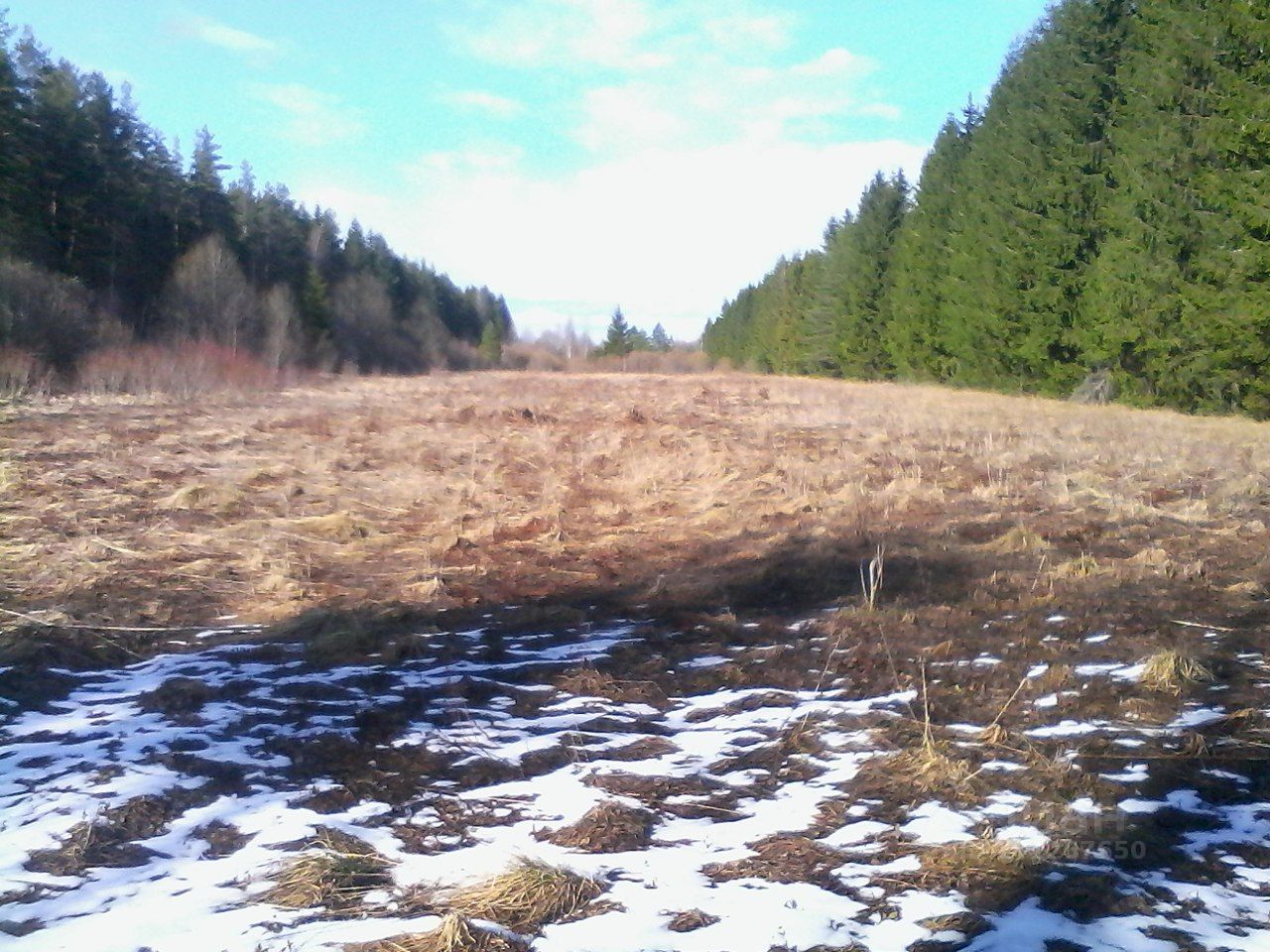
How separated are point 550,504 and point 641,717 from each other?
4857 millimetres

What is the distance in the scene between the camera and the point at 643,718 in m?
4.47

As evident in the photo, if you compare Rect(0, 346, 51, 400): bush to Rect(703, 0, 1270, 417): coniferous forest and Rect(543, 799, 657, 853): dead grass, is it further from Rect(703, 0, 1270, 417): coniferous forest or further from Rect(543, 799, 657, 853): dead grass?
Rect(703, 0, 1270, 417): coniferous forest

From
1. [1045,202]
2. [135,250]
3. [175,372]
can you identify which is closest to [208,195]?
[135,250]

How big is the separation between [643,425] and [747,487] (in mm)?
5973

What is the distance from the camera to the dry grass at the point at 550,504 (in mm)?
6492

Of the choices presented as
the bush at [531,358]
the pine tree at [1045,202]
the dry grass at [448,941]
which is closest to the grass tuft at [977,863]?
the dry grass at [448,941]

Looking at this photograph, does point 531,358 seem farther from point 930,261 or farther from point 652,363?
point 930,261

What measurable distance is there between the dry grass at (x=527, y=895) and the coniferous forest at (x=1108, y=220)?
18330 mm

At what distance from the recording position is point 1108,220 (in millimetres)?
23359

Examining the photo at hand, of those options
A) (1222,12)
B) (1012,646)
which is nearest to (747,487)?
(1012,646)

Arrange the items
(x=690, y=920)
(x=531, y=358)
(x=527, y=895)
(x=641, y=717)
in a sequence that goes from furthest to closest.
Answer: (x=531, y=358) → (x=641, y=717) → (x=527, y=895) → (x=690, y=920)

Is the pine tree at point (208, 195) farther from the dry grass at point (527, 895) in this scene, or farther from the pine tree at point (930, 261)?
the dry grass at point (527, 895)

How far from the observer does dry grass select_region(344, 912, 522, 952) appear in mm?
A: 2834

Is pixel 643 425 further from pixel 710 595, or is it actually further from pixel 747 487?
pixel 710 595
